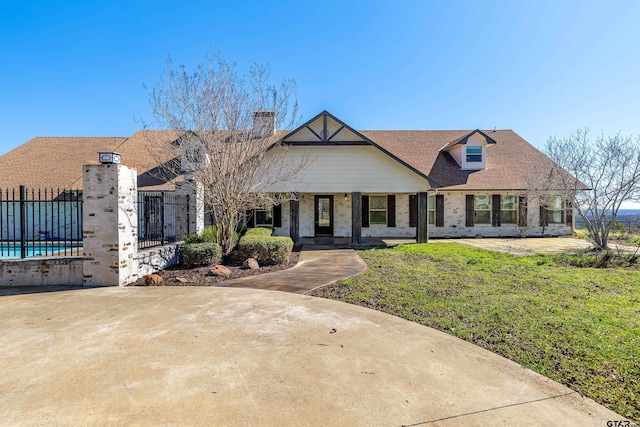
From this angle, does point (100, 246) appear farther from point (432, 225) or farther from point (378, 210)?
point (432, 225)

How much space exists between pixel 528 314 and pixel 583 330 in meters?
0.74

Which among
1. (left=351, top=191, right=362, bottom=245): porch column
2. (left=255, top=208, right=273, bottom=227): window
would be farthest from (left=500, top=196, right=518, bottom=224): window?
(left=255, top=208, right=273, bottom=227): window

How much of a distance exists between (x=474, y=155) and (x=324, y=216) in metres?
9.03

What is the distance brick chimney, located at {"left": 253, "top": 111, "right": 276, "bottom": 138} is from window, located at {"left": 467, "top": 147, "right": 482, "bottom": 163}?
1277 centimetres

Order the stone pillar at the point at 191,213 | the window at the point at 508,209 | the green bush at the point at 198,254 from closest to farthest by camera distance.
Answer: the green bush at the point at 198,254 < the stone pillar at the point at 191,213 < the window at the point at 508,209

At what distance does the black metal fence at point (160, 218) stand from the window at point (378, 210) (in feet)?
31.4

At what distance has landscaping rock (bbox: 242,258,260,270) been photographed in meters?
8.93

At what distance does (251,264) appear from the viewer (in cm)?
899

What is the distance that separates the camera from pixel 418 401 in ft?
9.58

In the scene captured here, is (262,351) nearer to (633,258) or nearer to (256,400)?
(256,400)

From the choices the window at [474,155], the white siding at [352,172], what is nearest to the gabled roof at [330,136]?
the white siding at [352,172]

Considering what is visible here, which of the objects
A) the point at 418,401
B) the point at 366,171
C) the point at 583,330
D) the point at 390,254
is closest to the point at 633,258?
the point at 390,254

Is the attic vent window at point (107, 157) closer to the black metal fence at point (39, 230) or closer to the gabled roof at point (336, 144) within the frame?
the black metal fence at point (39, 230)

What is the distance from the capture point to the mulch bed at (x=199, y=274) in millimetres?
7465
